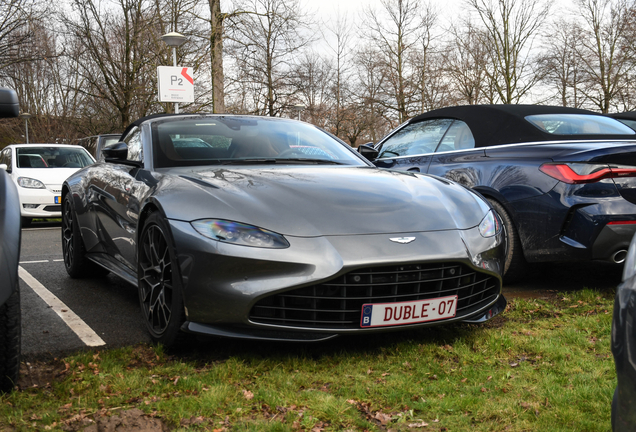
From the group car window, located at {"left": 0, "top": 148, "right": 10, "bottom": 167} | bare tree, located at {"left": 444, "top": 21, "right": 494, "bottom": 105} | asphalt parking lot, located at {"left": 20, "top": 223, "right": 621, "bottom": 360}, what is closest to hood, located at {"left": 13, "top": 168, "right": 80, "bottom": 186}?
car window, located at {"left": 0, "top": 148, "right": 10, "bottom": 167}

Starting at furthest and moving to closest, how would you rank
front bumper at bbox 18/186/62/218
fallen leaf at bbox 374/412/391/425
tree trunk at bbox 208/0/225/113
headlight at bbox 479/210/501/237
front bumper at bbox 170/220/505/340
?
tree trunk at bbox 208/0/225/113
front bumper at bbox 18/186/62/218
headlight at bbox 479/210/501/237
front bumper at bbox 170/220/505/340
fallen leaf at bbox 374/412/391/425

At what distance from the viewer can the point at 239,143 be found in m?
4.10

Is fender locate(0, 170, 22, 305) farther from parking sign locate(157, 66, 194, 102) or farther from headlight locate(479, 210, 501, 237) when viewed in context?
parking sign locate(157, 66, 194, 102)

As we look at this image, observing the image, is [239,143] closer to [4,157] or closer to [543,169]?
[543,169]

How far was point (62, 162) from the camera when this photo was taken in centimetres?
1206

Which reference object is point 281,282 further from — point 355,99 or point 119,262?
point 355,99

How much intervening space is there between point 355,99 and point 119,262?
32806mm

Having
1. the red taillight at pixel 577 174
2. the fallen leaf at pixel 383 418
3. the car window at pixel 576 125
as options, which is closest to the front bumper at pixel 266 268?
the fallen leaf at pixel 383 418

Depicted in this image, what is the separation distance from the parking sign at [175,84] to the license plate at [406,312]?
42.3 feet

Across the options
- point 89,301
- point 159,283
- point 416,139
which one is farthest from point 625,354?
point 416,139

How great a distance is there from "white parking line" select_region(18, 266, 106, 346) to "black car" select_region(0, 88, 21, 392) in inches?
35.4

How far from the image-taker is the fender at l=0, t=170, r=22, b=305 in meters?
2.23

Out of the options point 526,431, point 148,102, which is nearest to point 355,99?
point 148,102

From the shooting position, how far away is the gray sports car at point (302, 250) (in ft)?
9.24
